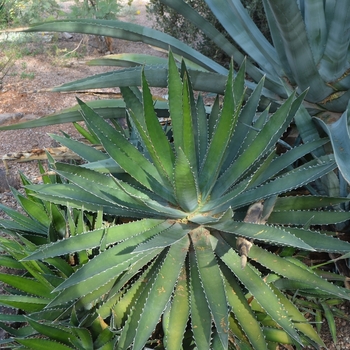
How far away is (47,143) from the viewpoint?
3.14m

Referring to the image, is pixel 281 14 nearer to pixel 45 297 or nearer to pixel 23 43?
pixel 45 297

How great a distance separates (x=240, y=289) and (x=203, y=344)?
0.77 feet

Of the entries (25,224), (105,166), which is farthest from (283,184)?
(25,224)

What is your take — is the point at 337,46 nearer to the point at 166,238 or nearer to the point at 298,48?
the point at 298,48

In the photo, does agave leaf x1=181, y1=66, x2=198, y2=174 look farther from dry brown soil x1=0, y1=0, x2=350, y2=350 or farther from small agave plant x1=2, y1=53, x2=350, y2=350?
dry brown soil x1=0, y1=0, x2=350, y2=350

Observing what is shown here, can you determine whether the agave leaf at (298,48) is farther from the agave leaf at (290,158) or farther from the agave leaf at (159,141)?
the agave leaf at (159,141)

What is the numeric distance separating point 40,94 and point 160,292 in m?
3.16

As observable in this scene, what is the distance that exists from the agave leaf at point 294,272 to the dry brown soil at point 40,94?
1.35ft

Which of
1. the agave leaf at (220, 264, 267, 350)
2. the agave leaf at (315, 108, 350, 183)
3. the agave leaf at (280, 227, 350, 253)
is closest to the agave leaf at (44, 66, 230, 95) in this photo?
the agave leaf at (315, 108, 350, 183)

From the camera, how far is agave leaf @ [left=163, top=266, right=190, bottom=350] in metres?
1.25

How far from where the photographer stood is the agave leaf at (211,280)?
1.18m

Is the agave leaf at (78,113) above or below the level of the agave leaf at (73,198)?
above

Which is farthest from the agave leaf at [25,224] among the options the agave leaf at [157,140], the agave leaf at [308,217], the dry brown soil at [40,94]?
the agave leaf at [308,217]

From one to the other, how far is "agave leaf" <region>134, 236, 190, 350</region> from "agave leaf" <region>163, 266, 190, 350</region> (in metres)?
0.07
